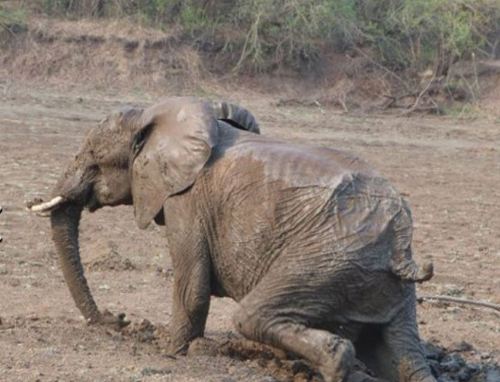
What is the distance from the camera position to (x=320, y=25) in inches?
878

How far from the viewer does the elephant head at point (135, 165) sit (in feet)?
23.4

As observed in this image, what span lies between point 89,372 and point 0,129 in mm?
9722

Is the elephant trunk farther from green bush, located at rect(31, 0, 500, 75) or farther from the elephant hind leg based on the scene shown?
green bush, located at rect(31, 0, 500, 75)

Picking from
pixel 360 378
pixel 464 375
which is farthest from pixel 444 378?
pixel 360 378

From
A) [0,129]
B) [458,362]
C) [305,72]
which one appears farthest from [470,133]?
[458,362]

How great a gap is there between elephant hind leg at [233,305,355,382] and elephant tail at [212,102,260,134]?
114 centimetres

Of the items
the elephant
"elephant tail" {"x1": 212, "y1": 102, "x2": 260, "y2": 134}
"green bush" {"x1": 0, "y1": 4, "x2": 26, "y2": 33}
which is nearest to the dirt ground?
the elephant

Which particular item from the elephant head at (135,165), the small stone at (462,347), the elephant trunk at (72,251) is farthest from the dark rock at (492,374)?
the elephant trunk at (72,251)

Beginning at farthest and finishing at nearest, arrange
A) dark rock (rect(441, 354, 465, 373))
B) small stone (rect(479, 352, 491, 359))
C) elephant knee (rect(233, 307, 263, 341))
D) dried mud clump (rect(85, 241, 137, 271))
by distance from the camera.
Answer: dried mud clump (rect(85, 241, 137, 271)) → small stone (rect(479, 352, 491, 359)) → dark rock (rect(441, 354, 465, 373)) → elephant knee (rect(233, 307, 263, 341))

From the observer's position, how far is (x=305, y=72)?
21.9 meters

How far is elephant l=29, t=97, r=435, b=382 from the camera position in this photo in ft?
22.0

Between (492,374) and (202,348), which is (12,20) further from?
(492,374)

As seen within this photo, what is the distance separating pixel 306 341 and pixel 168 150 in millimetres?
1232

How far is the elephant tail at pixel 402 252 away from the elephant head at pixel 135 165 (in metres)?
0.99
